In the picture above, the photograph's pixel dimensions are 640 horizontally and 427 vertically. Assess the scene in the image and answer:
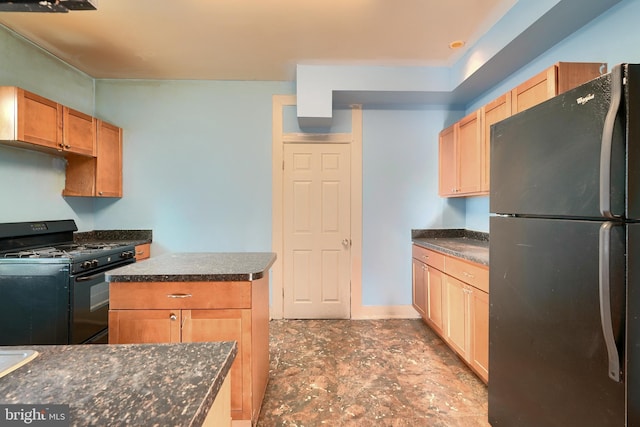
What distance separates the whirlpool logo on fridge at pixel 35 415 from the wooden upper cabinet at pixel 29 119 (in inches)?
99.2

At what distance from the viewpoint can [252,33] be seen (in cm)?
242

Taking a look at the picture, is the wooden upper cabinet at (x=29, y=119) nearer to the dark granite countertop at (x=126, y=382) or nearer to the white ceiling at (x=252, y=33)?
the white ceiling at (x=252, y=33)

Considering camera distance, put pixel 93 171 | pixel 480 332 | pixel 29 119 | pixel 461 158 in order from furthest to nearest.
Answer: pixel 93 171 < pixel 461 158 < pixel 29 119 < pixel 480 332

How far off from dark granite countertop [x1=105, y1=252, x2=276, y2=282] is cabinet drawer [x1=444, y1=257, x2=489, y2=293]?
141 cm

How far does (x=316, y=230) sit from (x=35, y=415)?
2905 millimetres

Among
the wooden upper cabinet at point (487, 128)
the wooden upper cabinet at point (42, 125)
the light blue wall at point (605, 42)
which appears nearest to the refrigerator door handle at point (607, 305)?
the light blue wall at point (605, 42)

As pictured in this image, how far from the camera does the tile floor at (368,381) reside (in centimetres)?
179

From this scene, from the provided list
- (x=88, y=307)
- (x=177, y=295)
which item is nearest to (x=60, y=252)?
(x=88, y=307)

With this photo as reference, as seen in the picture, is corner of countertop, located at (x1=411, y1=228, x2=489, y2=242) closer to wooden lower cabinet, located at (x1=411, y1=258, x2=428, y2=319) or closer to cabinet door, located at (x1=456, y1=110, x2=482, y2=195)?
wooden lower cabinet, located at (x1=411, y1=258, x2=428, y2=319)

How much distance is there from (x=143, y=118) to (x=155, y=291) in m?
2.55

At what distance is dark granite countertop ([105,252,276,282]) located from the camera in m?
1.52

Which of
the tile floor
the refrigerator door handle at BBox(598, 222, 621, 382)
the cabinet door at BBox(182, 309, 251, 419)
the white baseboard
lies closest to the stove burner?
the cabinet door at BBox(182, 309, 251, 419)

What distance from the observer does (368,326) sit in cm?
315

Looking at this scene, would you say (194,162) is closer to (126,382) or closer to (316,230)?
(316,230)
